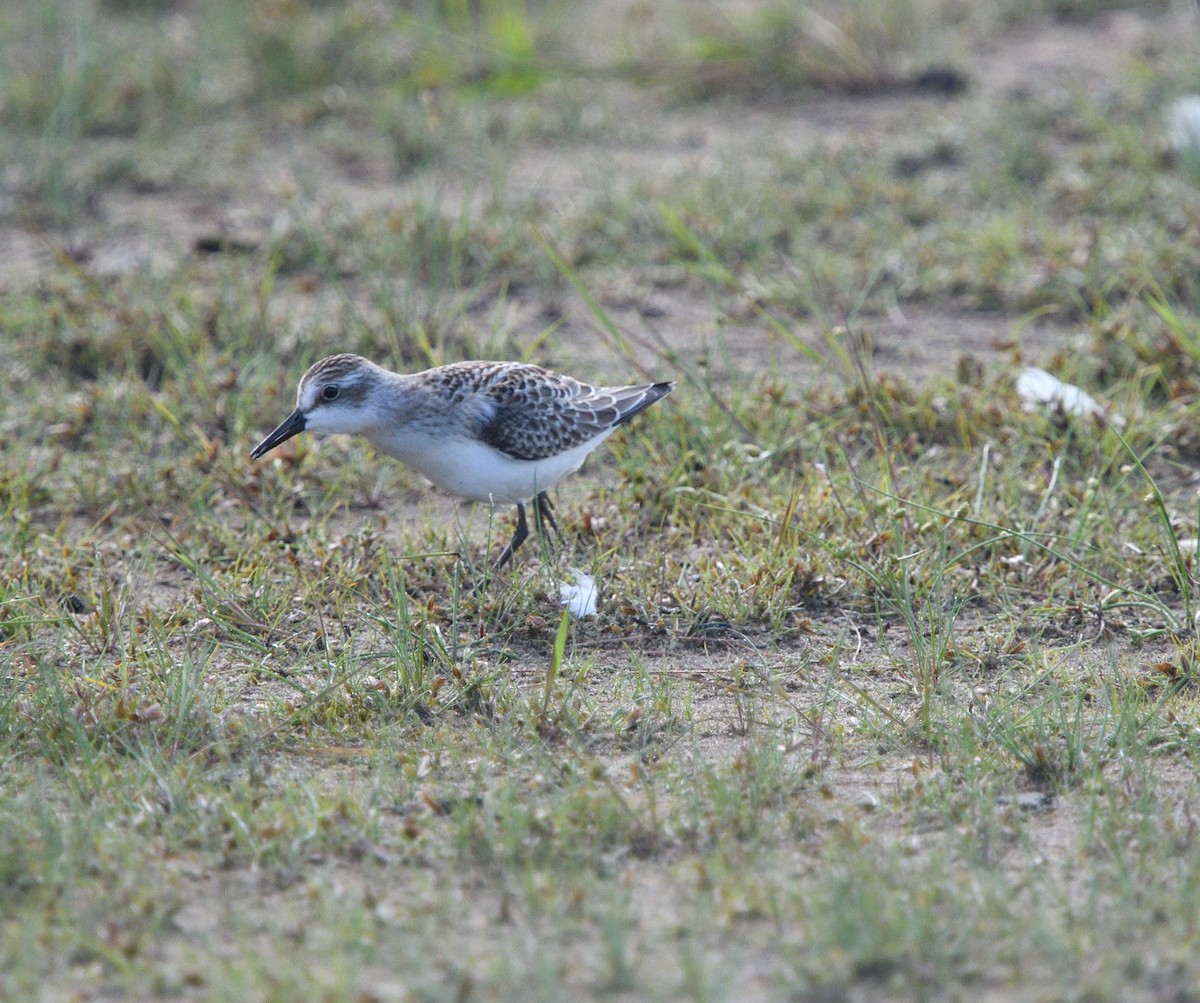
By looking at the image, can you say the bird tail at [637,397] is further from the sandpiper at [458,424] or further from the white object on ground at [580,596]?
the white object on ground at [580,596]

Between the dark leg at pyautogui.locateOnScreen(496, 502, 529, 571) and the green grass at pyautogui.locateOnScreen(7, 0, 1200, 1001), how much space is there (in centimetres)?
7

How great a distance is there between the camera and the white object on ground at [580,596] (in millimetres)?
4977

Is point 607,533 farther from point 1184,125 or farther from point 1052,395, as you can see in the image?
point 1184,125

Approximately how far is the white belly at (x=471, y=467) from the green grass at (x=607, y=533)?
239 millimetres

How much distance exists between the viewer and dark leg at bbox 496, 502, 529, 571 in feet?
17.1

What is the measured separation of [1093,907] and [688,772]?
114 centimetres

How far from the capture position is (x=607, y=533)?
5.46m

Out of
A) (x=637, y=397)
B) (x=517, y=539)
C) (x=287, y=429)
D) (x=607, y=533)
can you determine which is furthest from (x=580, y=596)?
(x=287, y=429)

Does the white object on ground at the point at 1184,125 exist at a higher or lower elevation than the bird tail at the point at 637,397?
higher

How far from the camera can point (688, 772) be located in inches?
164

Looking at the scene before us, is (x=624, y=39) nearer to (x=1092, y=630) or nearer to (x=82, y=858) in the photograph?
(x=1092, y=630)

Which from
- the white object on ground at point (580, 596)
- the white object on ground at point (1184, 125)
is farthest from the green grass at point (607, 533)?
the white object on ground at point (1184, 125)

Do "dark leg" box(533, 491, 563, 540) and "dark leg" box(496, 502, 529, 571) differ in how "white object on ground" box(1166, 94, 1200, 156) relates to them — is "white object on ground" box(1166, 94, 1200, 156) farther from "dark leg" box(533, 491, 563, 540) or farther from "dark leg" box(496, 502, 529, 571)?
"dark leg" box(496, 502, 529, 571)

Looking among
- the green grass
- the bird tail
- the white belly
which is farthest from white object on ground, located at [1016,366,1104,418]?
the white belly
